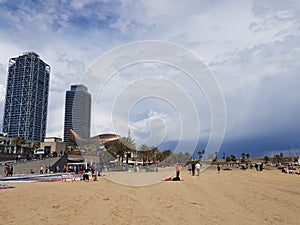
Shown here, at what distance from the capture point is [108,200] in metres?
12.6

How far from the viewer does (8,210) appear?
9.95 m

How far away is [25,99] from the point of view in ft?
509

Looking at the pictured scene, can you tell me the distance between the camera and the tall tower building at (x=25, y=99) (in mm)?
152250

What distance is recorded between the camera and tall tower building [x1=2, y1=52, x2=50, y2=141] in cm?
15225

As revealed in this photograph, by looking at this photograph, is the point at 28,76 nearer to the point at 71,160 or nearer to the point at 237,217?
the point at 71,160

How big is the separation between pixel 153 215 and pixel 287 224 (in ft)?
14.1

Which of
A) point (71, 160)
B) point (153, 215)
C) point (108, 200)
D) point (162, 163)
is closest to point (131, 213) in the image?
point (153, 215)

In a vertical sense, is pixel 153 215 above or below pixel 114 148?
below

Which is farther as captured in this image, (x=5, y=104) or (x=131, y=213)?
(x=5, y=104)

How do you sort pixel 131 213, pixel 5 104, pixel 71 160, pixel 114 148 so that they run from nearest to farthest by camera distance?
pixel 131 213 < pixel 71 160 < pixel 114 148 < pixel 5 104

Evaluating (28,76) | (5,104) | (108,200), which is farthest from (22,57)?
(108,200)

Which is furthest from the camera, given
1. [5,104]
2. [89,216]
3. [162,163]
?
[5,104]

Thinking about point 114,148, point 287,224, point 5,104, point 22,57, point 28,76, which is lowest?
point 287,224

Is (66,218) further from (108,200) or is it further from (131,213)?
(108,200)
